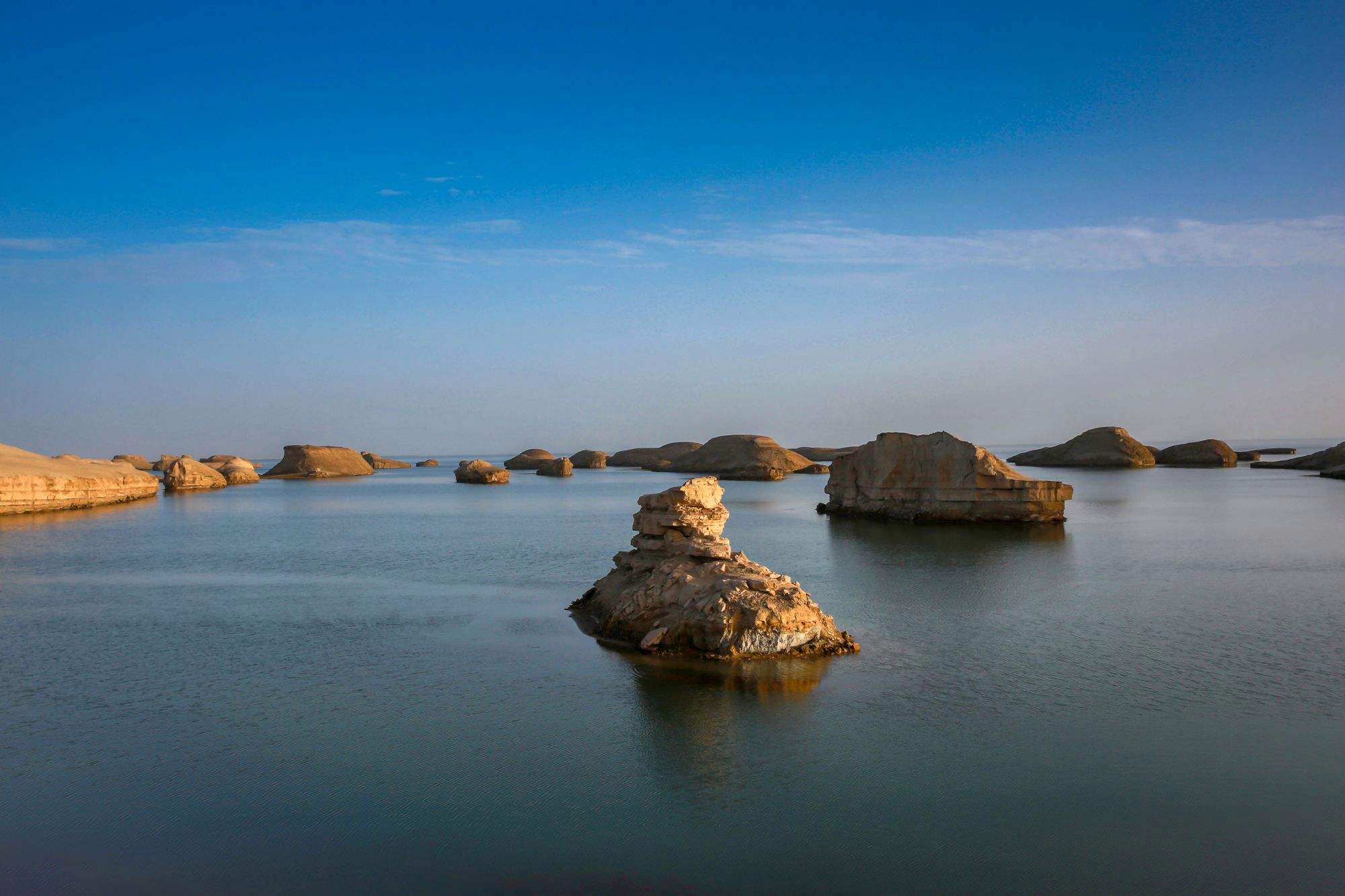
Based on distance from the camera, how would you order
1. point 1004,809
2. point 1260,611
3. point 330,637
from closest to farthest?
point 1004,809 → point 330,637 → point 1260,611

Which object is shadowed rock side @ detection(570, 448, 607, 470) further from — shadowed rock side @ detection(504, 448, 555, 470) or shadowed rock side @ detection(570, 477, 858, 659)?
shadowed rock side @ detection(570, 477, 858, 659)

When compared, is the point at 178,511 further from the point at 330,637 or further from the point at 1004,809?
the point at 1004,809

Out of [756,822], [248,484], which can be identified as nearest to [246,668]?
[756,822]

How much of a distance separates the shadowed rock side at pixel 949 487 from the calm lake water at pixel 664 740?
1099cm

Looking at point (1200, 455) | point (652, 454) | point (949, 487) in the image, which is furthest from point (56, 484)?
point (1200, 455)

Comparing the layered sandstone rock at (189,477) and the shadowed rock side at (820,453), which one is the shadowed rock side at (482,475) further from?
the shadowed rock side at (820,453)

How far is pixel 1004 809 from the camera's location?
23.8ft

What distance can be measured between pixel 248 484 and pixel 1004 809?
7244 cm

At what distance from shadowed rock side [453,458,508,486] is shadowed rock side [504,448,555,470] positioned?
30.7 m

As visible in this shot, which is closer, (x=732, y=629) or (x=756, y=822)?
(x=756, y=822)

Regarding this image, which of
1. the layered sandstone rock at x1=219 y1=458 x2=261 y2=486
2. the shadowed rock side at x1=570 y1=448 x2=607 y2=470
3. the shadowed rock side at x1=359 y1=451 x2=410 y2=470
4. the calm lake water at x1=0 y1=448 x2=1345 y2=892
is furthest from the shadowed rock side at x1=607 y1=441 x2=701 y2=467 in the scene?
the calm lake water at x1=0 y1=448 x2=1345 y2=892

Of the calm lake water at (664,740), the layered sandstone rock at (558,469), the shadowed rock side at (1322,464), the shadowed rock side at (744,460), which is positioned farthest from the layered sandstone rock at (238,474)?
the shadowed rock side at (1322,464)

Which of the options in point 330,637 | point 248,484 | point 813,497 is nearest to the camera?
point 330,637

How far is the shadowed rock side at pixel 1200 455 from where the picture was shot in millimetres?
82875
